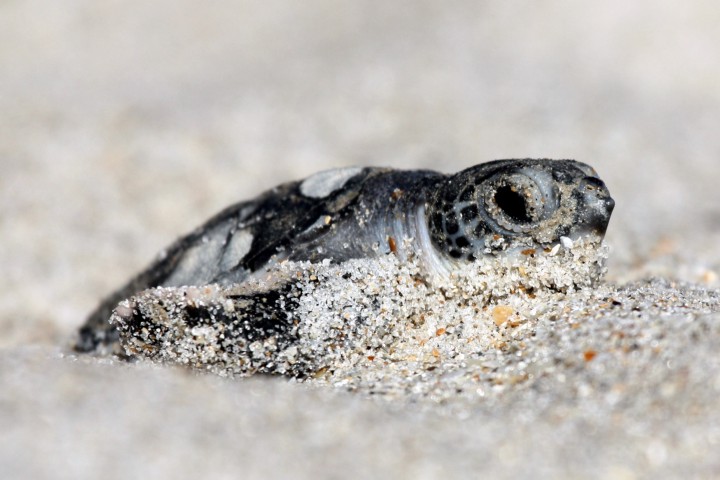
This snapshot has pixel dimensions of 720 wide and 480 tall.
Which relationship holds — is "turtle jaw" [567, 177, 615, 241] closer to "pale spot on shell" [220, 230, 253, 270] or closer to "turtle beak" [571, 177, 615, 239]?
"turtle beak" [571, 177, 615, 239]

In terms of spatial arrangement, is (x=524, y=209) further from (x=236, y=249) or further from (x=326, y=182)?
(x=236, y=249)

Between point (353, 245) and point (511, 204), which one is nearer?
point (511, 204)

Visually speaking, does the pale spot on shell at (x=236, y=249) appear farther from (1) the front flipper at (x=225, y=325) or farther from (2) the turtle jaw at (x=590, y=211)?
(2) the turtle jaw at (x=590, y=211)

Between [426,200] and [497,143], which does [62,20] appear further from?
[426,200]

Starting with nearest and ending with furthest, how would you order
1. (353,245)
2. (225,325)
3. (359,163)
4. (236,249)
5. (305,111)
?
(225,325) → (353,245) → (236,249) → (359,163) → (305,111)

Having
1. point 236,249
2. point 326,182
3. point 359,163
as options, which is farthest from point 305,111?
point 236,249

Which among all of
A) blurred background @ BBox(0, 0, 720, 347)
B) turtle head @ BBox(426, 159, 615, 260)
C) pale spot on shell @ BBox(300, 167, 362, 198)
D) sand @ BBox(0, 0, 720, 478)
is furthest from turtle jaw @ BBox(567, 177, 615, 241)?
blurred background @ BBox(0, 0, 720, 347)

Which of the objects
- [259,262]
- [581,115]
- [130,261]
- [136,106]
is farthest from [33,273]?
[581,115]
